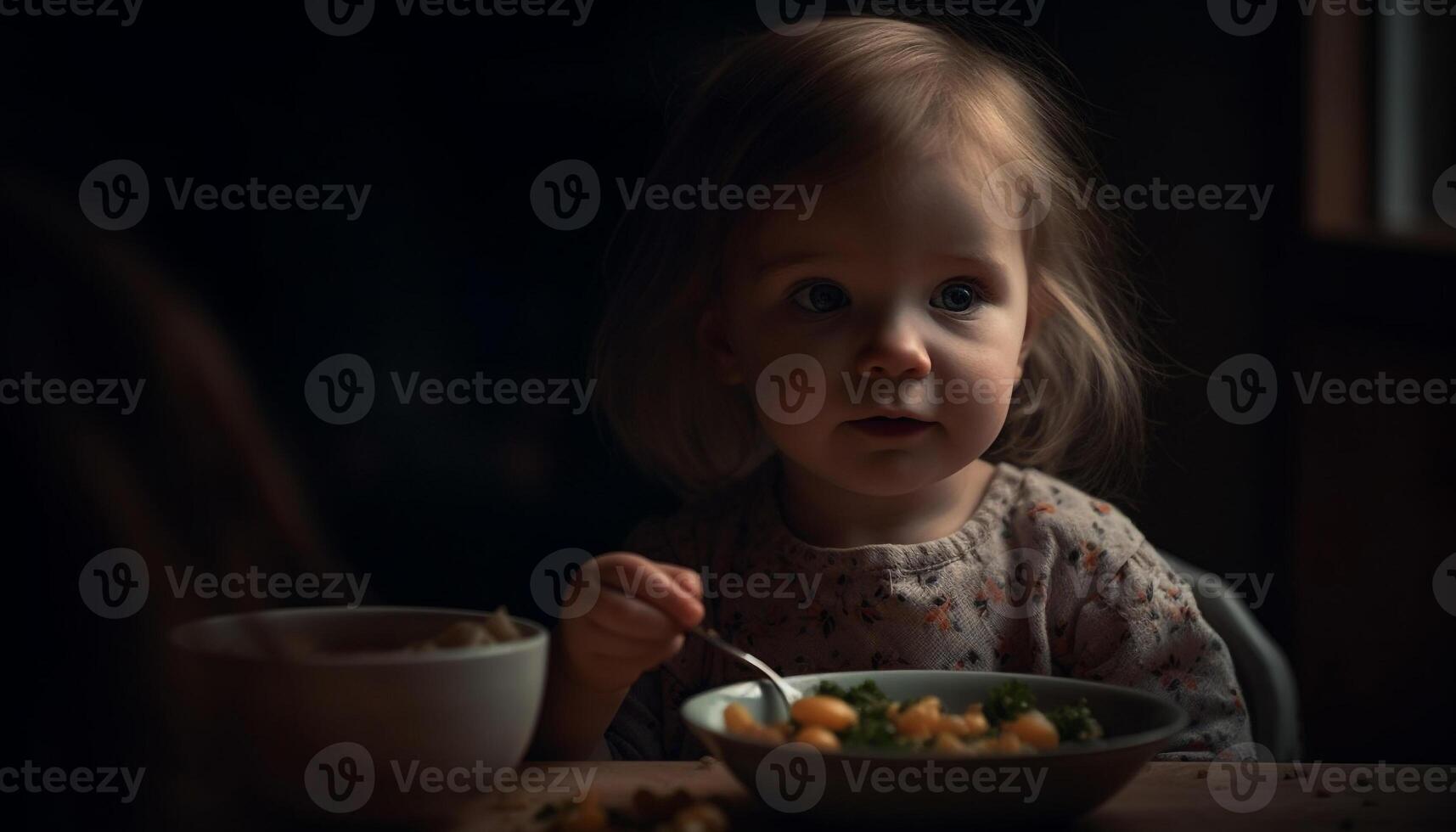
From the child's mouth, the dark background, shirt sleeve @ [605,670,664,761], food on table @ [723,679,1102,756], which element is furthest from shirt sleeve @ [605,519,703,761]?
food on table @ [723,679,1102,756]

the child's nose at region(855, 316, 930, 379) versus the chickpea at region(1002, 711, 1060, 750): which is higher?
the child's nose at region(855, 316, 930, 379)

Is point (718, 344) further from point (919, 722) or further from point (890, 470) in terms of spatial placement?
point (919, 722)

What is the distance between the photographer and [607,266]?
43.1 inches

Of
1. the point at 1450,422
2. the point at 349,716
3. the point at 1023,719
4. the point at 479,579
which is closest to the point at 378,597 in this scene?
the point at 479,579

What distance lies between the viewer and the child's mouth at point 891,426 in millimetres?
876

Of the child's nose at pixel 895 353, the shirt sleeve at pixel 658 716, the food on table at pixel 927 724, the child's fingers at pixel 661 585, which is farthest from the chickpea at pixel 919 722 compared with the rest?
the shirt sleeve at pixel 658 716

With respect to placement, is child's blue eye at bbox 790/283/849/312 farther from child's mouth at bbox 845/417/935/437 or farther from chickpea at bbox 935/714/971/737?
chickpea at bbox 935/714/971/737

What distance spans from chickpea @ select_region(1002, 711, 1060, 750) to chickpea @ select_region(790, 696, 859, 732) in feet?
0.24

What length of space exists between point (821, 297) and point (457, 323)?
29cm

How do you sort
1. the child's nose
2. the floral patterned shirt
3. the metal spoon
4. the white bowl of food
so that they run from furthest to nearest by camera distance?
the floral patterned shirt, the child's nose, the metal spoon, the white bowl of food

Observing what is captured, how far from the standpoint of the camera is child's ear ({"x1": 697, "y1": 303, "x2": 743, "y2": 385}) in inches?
39.6

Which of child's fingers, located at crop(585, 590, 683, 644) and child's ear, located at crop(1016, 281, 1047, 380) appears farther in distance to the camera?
child's ear, located at crop(1016, 281, 1047, 380)

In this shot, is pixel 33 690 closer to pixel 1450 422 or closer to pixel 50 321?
pixel 50 321

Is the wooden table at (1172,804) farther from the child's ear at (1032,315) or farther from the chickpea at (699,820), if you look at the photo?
the child's ear at (1032,315)
